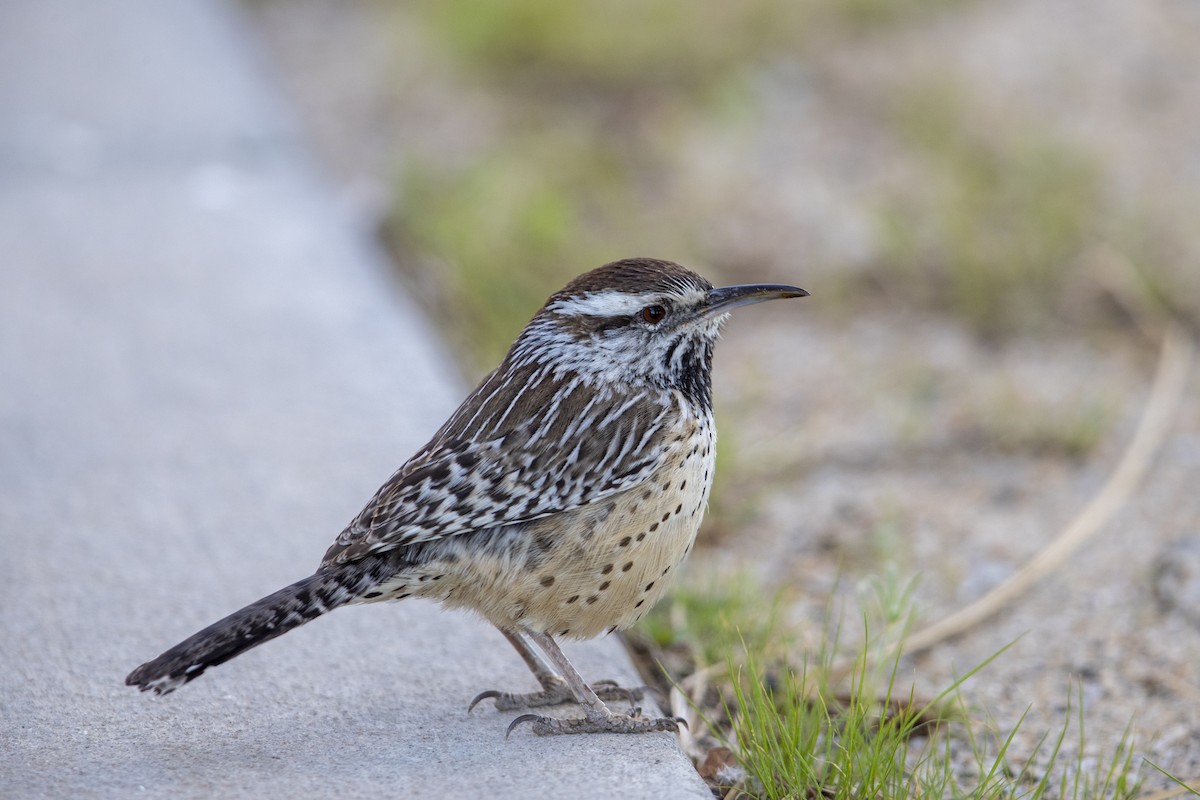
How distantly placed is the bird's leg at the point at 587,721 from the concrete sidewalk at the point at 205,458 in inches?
1.8

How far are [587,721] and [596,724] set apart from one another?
2 centimetres

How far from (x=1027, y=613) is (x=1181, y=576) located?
0.50 meters

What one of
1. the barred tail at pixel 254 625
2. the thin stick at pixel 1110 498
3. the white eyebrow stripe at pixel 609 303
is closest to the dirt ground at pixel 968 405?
the thin stick at pixel 1110 498

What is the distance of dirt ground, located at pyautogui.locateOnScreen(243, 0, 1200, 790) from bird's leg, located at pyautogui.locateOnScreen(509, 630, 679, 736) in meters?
0.85

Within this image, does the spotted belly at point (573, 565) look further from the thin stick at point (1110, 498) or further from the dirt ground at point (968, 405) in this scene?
the thin stick at point (1110, 498)

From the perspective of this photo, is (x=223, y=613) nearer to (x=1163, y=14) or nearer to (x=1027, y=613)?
(x=1027, y=613)

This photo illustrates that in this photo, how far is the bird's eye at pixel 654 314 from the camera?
359 cm

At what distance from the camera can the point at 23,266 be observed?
244 inches

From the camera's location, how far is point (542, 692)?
3561 millimetres

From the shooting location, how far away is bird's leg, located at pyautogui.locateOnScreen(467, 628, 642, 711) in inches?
138

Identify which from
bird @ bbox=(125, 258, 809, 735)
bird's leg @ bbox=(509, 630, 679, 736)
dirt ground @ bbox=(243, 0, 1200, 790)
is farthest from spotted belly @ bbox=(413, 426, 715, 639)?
dirt ground @ bbox=(243, 0, 1200, 790)

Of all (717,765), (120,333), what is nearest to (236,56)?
(120,333)

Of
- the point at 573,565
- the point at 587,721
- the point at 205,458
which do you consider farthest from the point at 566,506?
the point at 205,458

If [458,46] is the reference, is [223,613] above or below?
below
